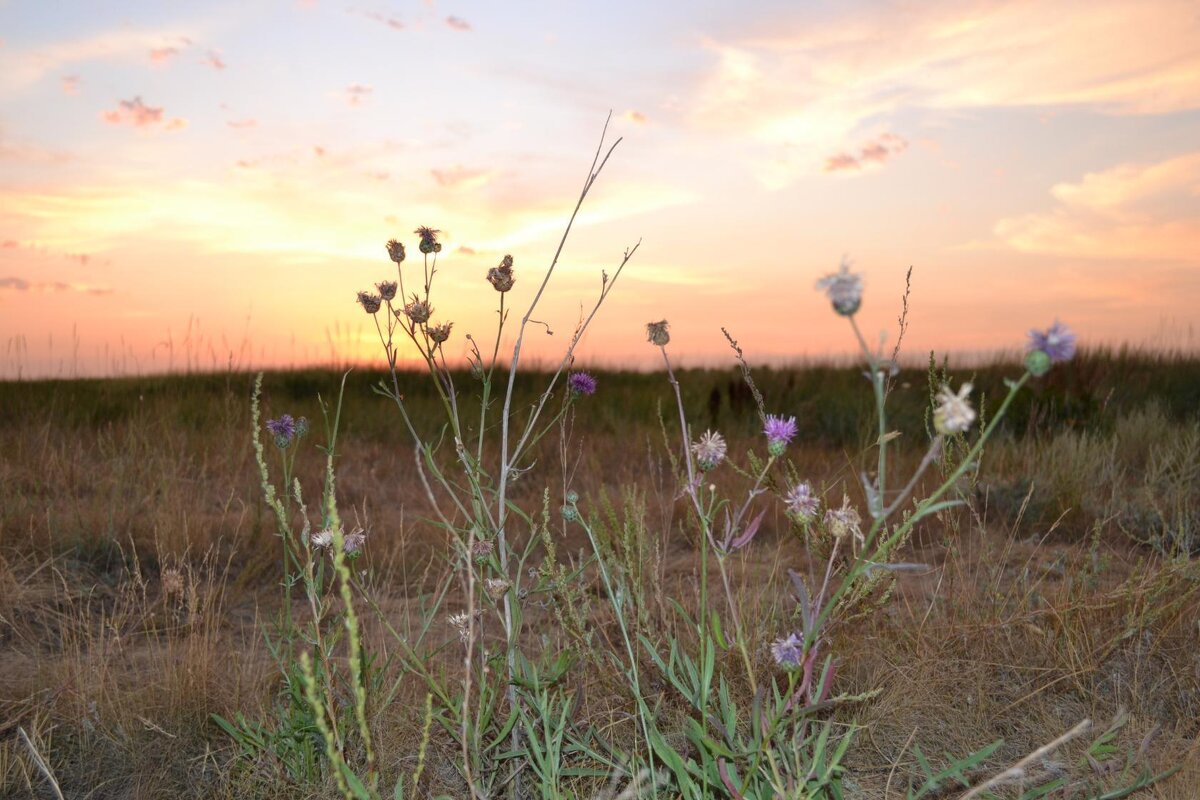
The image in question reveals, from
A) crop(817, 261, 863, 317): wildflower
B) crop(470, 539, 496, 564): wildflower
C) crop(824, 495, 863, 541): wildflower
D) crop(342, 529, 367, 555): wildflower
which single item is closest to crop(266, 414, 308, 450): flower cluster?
crop(342, 529, 367, 555): wildflower

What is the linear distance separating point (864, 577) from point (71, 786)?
6.60 ft

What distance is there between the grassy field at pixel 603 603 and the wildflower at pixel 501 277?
0.44 metres

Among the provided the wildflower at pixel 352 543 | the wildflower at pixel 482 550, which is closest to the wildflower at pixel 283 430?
the wildflower at pixel 352 543

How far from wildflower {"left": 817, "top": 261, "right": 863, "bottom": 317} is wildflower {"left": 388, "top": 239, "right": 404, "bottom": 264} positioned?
51.9 inches

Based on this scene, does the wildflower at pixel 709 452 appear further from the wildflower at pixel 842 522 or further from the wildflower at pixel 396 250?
the wildflower at pixel 396 250

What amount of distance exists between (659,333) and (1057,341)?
750 millimetres

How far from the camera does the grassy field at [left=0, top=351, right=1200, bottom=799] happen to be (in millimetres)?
2191

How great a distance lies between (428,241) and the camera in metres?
2.23

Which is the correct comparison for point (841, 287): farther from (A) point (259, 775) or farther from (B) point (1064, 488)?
(B) point (1064, 488)

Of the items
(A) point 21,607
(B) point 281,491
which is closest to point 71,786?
(A) point 21,607

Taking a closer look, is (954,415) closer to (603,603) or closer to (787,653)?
(787,653)

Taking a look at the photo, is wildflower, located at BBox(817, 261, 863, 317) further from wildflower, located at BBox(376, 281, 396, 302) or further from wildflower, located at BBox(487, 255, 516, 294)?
wildflower, located at BBox(376, 281, 396, 302)

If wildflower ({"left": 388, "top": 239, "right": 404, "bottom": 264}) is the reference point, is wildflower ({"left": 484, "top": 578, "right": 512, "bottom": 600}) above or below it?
below

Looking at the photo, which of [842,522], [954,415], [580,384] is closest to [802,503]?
[842,522]
